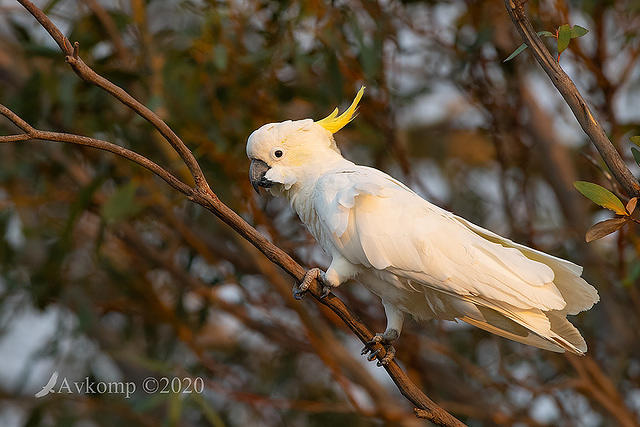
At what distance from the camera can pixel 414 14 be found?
2.86m

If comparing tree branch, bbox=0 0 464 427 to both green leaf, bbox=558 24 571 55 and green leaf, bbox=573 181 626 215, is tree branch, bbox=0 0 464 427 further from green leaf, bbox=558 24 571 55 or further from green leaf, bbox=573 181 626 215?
green leaf, bbox=558 24 571 55

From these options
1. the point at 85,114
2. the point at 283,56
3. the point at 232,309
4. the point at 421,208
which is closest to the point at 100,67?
the point at 85,114

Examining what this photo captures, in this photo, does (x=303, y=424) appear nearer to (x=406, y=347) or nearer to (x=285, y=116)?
(x=406, y=347)

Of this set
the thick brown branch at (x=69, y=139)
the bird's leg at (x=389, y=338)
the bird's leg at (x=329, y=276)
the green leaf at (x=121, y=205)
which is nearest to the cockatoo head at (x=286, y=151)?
the bird's leg at (x=329, y=276)

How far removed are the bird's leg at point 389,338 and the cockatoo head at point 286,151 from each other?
0.36m

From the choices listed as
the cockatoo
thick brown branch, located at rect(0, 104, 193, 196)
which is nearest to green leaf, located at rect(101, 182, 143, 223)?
the cockatoo

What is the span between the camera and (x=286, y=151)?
1.73 metres

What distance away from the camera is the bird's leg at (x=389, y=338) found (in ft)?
5.06

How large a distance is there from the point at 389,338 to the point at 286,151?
474 millimetres

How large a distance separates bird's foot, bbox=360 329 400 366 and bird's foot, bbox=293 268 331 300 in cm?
14

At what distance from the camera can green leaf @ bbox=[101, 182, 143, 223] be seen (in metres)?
2.30

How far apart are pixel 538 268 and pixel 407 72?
218 cm

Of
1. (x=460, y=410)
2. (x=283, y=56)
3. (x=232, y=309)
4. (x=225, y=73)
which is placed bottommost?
(x=460, y=410)

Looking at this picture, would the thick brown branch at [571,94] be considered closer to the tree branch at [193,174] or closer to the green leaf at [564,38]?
the green leaf at [564,38]
